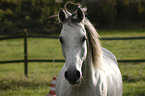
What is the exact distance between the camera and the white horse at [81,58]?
84.2 inches

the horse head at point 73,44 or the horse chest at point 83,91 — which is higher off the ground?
the horse head at point 73,44

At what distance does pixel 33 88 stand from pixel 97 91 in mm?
4323

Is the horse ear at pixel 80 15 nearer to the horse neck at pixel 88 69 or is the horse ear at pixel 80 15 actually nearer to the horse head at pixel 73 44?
the horse head at pixel 73 44

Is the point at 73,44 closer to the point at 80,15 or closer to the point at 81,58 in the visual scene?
the point at 81,58

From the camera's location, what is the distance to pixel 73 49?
2.20m

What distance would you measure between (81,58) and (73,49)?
0.15m

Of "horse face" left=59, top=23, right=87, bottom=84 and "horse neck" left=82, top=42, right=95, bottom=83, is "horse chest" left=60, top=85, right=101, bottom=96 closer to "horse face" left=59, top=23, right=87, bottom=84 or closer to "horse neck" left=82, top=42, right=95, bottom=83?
"horse neck" left=82, top=42, right=95, bottom=83

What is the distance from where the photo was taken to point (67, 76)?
2.09 meters

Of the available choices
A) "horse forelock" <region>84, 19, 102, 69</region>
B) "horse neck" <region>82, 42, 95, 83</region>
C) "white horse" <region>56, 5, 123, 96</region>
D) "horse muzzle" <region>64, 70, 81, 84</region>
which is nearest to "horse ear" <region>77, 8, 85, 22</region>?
"white horse" <region>56, 5, 123, 96</region>

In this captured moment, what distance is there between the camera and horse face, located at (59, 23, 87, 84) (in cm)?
208

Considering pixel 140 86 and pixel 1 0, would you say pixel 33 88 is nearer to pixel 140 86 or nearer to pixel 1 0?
pixel 140 86

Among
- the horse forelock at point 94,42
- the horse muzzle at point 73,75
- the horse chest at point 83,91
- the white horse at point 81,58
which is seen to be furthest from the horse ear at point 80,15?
the horse chest at point 83,91

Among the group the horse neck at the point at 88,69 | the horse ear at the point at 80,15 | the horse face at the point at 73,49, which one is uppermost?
the horse ear at the point at 80,15

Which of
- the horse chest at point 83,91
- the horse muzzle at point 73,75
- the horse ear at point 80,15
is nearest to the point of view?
the horse muzzle at point 73,75
